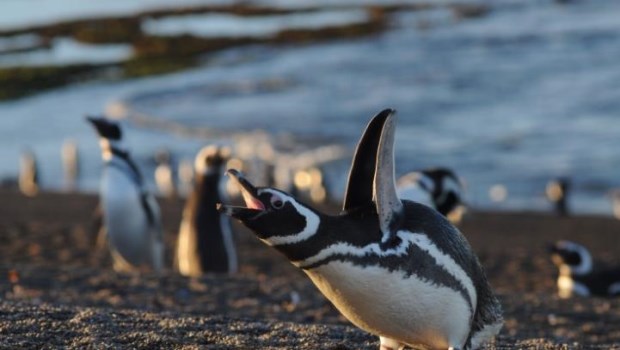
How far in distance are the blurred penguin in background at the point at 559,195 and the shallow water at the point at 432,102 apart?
450 mm

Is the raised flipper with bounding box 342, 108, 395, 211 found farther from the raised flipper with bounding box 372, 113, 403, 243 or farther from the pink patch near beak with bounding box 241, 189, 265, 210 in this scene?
the pink patch near beak with bounding box 241, 189, 265, 210

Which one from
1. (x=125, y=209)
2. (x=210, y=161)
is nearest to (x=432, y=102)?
(x=125, y=209)

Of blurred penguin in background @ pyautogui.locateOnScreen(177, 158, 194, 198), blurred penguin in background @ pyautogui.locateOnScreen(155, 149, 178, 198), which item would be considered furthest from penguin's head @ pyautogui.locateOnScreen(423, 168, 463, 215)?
blurred penguin in background @ pyautogui.locateOnScreen(177, 158, 194, 198)

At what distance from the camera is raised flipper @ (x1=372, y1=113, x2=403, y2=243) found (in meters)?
3.80

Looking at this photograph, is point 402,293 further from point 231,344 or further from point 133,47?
point 133,47

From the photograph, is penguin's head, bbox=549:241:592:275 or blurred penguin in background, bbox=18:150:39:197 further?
blurred penguin in background, bbox=18:150:39:197

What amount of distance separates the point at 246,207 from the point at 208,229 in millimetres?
6713

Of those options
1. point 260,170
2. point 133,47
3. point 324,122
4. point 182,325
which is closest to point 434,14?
point 133,47

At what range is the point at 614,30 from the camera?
43688 millimetres

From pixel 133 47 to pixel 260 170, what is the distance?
96.2 ft

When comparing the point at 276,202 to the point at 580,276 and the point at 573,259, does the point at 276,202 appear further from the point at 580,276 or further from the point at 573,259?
the point at 573,259

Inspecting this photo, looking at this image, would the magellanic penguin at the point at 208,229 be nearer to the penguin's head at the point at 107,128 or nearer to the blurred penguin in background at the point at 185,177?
the penguin's head at the point at 107,128

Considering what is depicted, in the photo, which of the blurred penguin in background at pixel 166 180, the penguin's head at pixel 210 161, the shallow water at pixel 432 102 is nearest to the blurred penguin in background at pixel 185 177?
the blurred penguin in background at pixel 166 180

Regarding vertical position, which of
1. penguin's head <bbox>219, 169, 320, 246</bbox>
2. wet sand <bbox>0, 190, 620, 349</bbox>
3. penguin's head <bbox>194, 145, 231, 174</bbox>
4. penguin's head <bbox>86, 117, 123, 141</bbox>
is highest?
penguin's head <bbox>219, 169, 320, 246</bbox>
